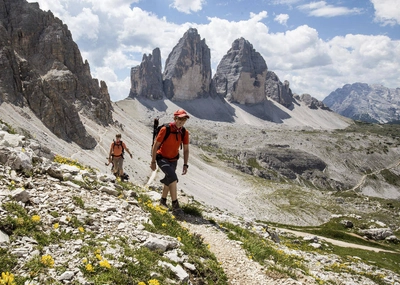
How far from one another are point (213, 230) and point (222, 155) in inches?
5760

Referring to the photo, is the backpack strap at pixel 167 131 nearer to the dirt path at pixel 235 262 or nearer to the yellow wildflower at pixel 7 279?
the dirt path at pixel 235 262

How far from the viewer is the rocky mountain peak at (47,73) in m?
60.1

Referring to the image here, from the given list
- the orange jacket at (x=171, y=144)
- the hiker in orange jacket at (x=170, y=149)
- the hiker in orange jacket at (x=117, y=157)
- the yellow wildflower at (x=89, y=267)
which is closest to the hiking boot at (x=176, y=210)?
the hiker in orange jacket at (x=170, y=149)

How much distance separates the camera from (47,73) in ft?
261

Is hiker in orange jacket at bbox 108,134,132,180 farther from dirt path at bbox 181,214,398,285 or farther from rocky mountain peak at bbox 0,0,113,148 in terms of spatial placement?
rocky mountain peak at bbox 0,0,113,148

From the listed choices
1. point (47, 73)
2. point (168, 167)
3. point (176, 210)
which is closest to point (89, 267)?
point (168, 167)

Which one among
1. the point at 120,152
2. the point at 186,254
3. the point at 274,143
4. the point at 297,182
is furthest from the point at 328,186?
the point at 186,254

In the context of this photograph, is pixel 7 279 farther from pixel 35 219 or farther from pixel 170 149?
pixel 170 149

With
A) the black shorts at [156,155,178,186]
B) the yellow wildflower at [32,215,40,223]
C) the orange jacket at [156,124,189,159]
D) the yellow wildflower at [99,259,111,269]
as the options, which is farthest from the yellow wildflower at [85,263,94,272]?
the orange jacket at [156,124,189,159]

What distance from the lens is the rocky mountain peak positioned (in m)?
60.1

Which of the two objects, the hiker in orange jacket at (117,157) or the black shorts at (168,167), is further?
the hiker in orange jacket at (117,157)

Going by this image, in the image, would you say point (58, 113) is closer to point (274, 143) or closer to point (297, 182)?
point (297, 182)

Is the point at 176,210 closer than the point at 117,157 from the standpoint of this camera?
Yes

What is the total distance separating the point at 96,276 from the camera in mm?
6816
